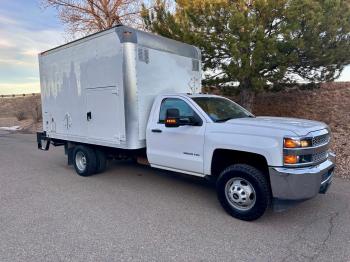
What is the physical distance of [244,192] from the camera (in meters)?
4.36

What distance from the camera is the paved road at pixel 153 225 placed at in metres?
3.46

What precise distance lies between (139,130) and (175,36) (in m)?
A: 4.88

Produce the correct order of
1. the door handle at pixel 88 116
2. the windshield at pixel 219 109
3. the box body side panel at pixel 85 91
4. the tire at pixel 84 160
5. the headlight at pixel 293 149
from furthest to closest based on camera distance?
the tire at pixel 84 160 < the door handle at pixel 88 116 < the box body side panel at pixel 85 91 < the windshield at pixel 219 109 < the headlight at pixel 293 149

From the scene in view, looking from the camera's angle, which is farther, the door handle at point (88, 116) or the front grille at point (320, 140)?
the door handle at point (88, 116)

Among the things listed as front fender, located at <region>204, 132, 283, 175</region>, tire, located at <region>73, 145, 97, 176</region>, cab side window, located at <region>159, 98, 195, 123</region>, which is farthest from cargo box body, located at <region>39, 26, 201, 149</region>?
front fender, located at <region>204, 132, 283, 175</region>

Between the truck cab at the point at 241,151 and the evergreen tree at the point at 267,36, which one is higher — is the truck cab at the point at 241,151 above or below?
below

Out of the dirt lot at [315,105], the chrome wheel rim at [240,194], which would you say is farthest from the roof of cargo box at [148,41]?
the dirt lot at [315,105]

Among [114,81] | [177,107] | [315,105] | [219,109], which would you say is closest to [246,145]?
[219,109]

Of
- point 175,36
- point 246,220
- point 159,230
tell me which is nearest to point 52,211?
point 159,230

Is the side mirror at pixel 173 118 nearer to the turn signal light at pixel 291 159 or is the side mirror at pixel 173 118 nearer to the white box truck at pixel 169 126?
the white box truck at pixel 169 126

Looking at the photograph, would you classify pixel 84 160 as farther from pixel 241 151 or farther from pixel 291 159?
pixel 291 159

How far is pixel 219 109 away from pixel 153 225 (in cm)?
229

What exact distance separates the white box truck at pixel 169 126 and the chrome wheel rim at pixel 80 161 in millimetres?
24

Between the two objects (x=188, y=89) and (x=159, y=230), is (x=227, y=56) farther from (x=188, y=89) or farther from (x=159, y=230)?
(x=159, y=230)
